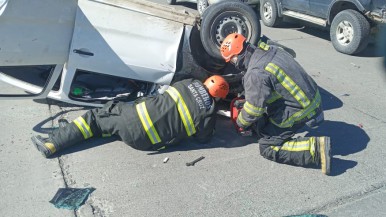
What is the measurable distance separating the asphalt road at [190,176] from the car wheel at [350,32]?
271cm

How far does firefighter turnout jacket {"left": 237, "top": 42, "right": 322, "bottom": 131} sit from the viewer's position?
4.02 m

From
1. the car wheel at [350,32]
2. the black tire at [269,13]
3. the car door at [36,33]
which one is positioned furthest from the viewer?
the black tire at [269,13]

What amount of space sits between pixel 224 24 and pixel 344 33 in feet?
12.3

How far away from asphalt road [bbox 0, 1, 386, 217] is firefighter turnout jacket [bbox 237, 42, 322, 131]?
488 mm

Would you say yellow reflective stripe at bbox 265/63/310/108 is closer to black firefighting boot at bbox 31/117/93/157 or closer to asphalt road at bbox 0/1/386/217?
asphalt road at bbox 0/1/386/217

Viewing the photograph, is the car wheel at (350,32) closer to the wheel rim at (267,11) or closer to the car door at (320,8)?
the car door at (320,8)

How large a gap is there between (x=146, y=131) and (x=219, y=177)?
84cm

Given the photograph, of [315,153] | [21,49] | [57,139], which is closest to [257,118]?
[315,153]

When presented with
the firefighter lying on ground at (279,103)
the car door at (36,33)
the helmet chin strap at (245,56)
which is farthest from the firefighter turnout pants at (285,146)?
the car door at (36,33)

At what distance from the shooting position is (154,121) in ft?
13.6

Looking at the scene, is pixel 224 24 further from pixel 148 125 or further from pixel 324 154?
pixel 324 154

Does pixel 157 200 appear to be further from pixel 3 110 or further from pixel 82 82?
pixel 3 110

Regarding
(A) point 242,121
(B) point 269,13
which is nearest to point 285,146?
(A) point 242,121

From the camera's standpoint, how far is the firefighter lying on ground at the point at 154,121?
4.18m
